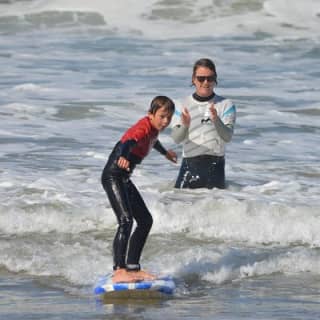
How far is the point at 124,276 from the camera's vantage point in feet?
23.5

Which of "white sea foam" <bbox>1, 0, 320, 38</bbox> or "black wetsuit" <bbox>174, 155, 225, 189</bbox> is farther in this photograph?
"white sea foam" <bbox>1, 0, 320, 38</bbox>

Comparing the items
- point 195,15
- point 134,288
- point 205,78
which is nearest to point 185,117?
point 205,78

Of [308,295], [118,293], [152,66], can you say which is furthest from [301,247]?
[152,66]

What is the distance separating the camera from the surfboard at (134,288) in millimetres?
7141

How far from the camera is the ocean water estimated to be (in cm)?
766

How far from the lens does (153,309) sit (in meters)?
6.98

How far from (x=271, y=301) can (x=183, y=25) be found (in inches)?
685

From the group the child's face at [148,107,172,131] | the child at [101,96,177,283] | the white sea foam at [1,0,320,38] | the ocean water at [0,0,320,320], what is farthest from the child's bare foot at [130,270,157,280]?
the white sea foam at [1,0,320,38]

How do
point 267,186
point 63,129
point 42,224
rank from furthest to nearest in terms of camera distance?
1. point 63,129
2. point 267,186
3. point 42,224

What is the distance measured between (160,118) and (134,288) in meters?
1.11

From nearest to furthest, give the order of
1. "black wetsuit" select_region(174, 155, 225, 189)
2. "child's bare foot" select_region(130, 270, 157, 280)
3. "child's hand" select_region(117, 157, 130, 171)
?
"child's hand" select_region(117, 157, 130, 171), "child's bare foot" select_region(130, 270, 157, 280), "black wetsuit" select_region(174, 155, 225, 189)

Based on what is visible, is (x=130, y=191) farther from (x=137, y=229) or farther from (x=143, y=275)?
(x=143, y=275)

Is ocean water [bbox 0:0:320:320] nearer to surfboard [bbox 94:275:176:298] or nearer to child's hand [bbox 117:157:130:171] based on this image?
surfboard [bbox 94:275:176:298]

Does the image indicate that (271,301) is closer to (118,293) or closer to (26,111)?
(118,293)
